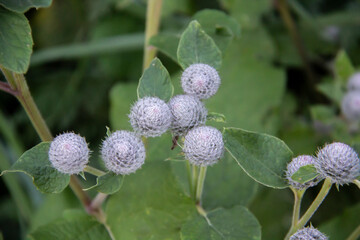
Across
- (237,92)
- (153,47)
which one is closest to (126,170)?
(153,47)

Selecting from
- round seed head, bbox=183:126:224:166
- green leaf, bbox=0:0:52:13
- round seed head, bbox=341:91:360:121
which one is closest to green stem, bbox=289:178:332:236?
round seed head, bbox=183:126:224:166

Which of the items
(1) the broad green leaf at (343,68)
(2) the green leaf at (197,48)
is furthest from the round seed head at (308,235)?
(1) the broad green leaf at (343,68)

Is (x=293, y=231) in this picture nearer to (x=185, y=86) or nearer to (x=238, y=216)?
(x=238, y=216)

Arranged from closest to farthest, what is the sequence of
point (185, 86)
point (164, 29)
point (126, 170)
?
1. point (126, 170)
2. point (185, 86)
3. point (164, 29)

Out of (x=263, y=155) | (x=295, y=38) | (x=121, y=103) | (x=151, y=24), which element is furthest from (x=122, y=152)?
(x=295, y=38)

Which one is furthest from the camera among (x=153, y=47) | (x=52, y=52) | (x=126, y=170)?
(x=52, y=52)

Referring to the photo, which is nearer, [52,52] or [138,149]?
[138,149]

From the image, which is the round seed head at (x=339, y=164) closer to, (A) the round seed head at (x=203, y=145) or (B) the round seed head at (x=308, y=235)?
(B) the round seed head at (x=308, y=235)

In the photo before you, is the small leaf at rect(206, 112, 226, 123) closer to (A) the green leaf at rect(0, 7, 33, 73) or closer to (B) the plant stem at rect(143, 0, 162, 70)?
(A) the green leaf at rect(0, 7, 33, 73)
